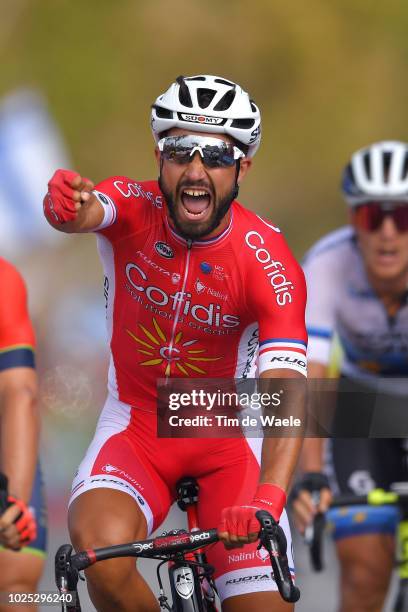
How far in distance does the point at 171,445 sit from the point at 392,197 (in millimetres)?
2799

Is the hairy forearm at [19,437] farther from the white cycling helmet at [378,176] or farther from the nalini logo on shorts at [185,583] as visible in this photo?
the white cycling helmet at [378,176]

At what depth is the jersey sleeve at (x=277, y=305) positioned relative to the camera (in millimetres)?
5855

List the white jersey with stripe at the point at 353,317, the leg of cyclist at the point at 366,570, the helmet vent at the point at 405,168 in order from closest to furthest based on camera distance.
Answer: the leg of cyclist at the point at 366,570 < the white jersey with stripe at the point at 353,317 < the helmet vent at the point at 405,168

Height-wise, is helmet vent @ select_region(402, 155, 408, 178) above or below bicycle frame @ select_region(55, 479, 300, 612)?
above

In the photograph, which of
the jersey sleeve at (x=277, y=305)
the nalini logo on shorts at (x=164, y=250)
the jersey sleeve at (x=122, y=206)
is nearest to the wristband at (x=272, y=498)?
the jersey sleeve at (x=277, y=305)

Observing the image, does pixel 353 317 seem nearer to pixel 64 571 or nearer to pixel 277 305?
pixel 277 305

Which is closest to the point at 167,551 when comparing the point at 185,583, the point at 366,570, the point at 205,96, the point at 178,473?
the point at 185,583

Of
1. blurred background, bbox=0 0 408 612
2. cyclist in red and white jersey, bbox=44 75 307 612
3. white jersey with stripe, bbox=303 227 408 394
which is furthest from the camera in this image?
blurred background, bbox=0 0 408 612

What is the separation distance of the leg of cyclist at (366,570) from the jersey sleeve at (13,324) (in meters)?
2.29

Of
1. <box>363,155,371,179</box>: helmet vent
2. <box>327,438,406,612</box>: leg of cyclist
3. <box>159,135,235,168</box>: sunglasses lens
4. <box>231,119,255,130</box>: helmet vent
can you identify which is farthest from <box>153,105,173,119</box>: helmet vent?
<box>327,438,406,612</box>: leg of cyclist

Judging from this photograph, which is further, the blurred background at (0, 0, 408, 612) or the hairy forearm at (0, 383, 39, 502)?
the blurred background at (0, 0, 408, 612)

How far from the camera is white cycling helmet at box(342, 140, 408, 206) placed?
27.7ft

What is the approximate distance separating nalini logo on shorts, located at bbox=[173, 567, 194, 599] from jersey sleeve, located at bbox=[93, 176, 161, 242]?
149 cm

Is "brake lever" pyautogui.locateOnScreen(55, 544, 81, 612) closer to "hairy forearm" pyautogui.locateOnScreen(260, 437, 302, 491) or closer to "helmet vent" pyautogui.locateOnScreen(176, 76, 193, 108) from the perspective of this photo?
"hairy forearm" pyautogui.locateOnScreen(260, 437, 302, 491)
